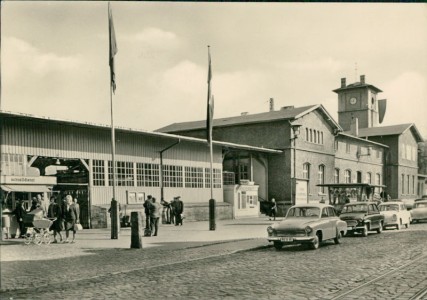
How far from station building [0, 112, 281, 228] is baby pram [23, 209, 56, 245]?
0.96 meters

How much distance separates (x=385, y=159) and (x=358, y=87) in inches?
742

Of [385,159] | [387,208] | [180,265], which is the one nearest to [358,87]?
[385,159]

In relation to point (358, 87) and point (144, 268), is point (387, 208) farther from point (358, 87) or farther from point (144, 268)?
point (358, 87)

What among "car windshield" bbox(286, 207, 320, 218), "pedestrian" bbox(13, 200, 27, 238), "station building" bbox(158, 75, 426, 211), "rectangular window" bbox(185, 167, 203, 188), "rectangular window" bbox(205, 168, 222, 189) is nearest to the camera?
"car windshield" bbox(286, 207, 320, 218)

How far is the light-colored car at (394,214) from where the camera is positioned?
76.6ft

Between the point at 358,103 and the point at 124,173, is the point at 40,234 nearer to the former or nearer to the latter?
the point at 124,173

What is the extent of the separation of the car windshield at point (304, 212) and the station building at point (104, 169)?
8052mm

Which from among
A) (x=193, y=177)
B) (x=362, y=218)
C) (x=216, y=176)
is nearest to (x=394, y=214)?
(x=362, y=218)

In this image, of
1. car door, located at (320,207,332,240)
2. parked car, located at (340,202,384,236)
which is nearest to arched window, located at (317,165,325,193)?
parked car, located at (340,202,384,236)

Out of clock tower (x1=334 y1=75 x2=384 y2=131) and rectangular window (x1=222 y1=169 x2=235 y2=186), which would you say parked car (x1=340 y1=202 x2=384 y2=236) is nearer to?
rectangular window (x1=222 y1=169 x2=235 y2=186)

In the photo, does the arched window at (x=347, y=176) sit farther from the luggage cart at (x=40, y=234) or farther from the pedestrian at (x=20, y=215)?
the luggage cart at (x=40, y=234)

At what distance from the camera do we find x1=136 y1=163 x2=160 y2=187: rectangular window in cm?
2666

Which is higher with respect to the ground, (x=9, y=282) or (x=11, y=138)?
(x=11, y=138)

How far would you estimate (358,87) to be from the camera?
7300 cm
